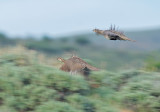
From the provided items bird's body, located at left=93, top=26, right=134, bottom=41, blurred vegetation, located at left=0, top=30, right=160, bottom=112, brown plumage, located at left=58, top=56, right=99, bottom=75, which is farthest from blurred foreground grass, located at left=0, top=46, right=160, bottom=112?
bird's body, located at left=93, top=26, right=134, bottom=41

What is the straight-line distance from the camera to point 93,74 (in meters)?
9.69

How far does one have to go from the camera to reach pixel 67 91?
881 centimetres

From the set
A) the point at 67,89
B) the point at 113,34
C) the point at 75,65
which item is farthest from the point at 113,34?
the point at 67,89

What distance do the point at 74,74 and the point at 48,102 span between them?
132cm

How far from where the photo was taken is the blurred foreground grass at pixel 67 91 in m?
8.40

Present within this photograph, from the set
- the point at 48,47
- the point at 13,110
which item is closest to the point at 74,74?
the point at 13,110

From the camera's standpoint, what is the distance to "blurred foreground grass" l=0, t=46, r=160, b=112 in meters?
8.40

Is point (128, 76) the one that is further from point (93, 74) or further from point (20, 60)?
point (20, 60)

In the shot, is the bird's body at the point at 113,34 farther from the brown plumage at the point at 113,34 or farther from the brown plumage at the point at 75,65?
the brown plumage at the point at 75,65

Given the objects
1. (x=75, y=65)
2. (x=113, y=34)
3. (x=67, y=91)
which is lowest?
(x=67, y=91)

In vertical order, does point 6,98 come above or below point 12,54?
below

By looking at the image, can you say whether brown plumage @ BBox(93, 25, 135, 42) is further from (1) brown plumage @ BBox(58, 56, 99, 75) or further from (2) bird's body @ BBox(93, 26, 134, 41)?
(1) brown plumage @ BBox(58, 56, 99, 75)

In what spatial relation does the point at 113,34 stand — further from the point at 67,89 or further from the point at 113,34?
the point at 67,89

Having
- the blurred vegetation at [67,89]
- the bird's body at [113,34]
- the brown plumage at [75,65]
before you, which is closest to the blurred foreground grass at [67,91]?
the blurred vegetation at [67,89]
